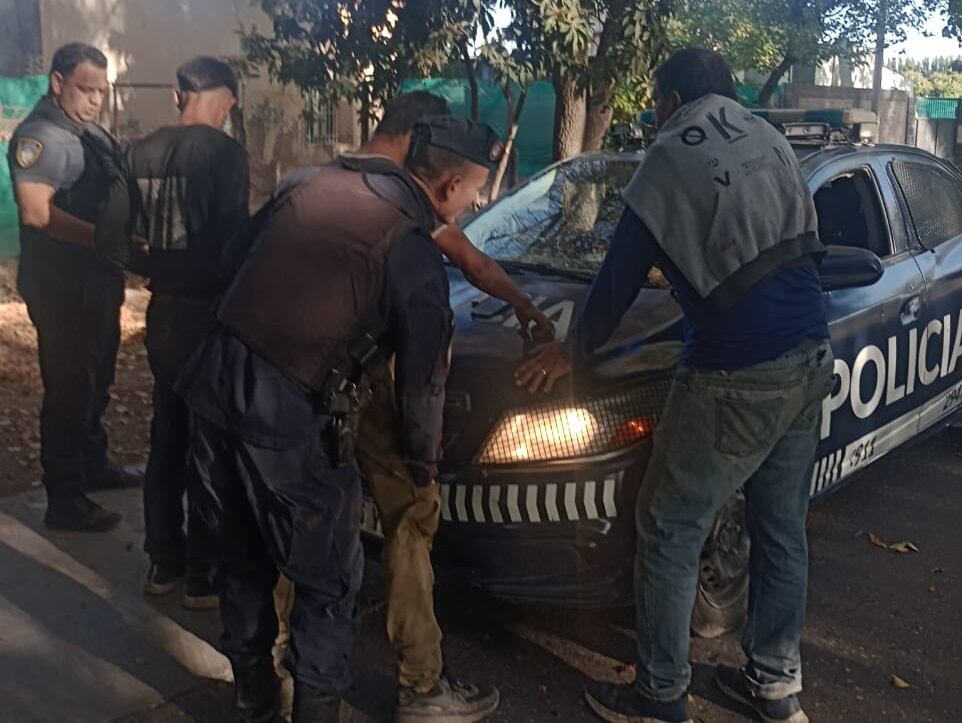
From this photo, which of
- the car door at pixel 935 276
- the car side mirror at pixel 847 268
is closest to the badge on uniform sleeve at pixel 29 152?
the car side mirror at pixel 847 268

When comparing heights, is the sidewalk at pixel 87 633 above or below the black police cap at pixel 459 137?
below

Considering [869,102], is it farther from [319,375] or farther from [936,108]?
[319,375]

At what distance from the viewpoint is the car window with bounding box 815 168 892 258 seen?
4656 mm

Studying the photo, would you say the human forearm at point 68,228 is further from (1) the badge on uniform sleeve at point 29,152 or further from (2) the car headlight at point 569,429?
(2) the car headlight at point 569,429

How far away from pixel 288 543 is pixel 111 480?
260 centimetres

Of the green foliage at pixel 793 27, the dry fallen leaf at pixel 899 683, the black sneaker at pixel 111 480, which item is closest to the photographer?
the dry fallen leaf at pixel 899 683

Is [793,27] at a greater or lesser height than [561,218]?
greater

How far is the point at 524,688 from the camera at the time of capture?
3586 millimetres

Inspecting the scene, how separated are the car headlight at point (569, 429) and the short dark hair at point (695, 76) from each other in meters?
0.92

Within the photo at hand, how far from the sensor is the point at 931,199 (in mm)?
5270

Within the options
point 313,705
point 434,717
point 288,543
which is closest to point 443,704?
point 434,717

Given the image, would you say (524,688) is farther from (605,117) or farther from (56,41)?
(56,41)

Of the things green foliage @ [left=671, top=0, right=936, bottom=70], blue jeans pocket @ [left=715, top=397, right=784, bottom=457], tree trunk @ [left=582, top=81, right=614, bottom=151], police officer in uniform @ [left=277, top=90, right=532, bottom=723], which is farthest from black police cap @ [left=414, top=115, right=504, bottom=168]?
green foliage @ [left=671, top=0, right=936, bottom=70]

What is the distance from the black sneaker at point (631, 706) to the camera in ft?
10.7
